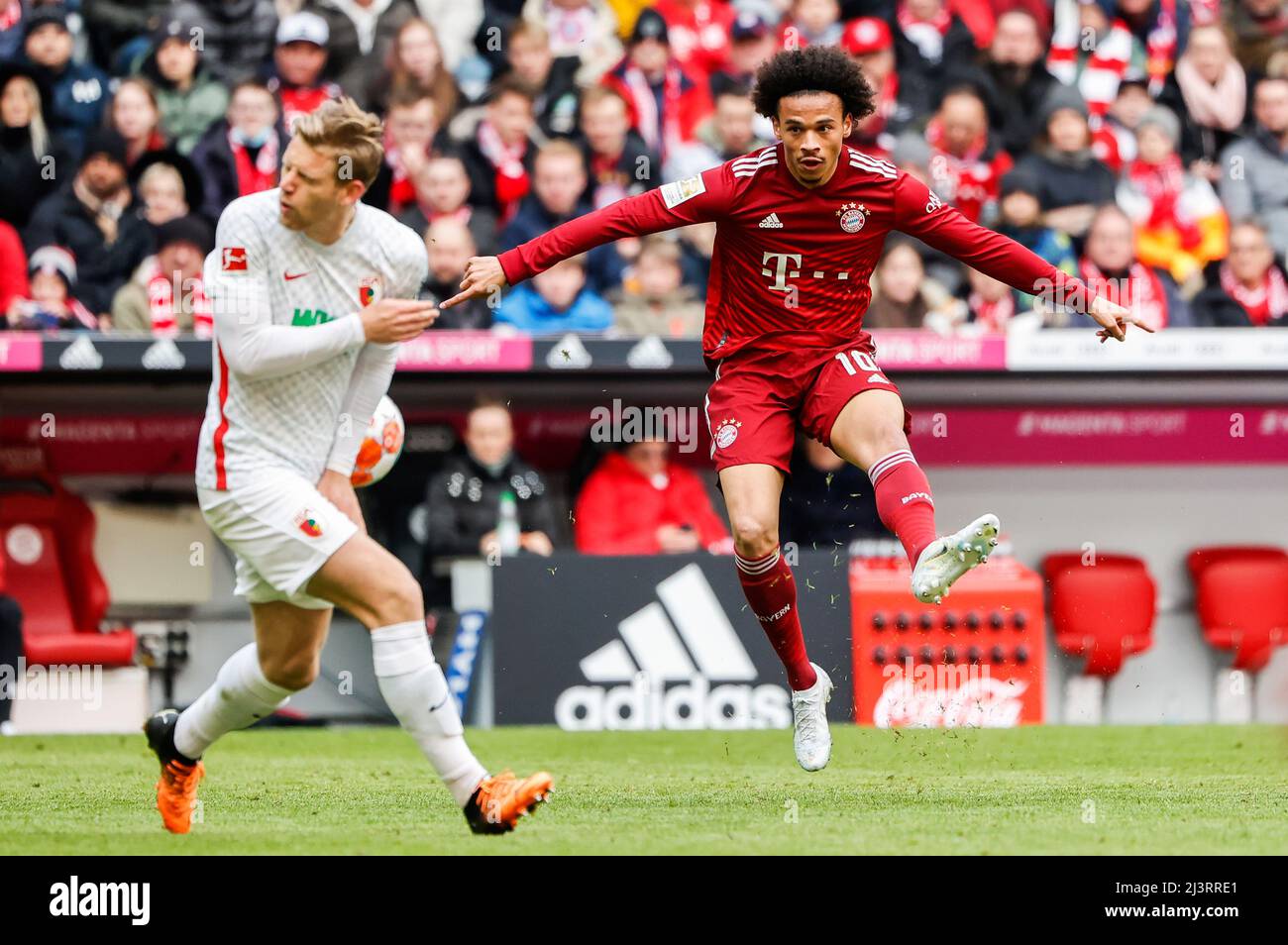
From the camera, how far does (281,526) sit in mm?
5859

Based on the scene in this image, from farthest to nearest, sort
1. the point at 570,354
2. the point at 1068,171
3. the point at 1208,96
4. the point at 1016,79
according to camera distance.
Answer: the point at 1208,96, the point at 1016,79, the point at 1068,171, the point at 570,354

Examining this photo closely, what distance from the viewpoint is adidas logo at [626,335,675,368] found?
34.1 ft

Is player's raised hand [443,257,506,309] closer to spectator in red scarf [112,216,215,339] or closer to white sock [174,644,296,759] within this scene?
white sock [174,644,296,759]

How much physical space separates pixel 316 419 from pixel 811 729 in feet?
7.64

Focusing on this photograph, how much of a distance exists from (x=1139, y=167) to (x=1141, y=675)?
315 centimetres

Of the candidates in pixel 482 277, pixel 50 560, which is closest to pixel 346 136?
pixel 482 277

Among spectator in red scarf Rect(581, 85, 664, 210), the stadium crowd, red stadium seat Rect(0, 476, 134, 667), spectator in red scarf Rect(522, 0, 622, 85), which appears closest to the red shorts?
the stadium crowd

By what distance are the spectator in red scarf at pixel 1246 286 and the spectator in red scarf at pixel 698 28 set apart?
11.1 feet

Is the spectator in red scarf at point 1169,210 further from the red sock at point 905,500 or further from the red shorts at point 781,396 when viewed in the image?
the red sock at point 905,500

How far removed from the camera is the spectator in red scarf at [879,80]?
12.1 meters

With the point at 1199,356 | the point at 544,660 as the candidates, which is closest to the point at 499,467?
the point at 544,660

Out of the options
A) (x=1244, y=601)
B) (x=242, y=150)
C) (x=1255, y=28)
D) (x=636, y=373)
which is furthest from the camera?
(x=1255, y=28)

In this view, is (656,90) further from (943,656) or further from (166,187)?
(943,656)

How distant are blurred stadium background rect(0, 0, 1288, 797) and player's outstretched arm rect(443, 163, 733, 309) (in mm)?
3476
